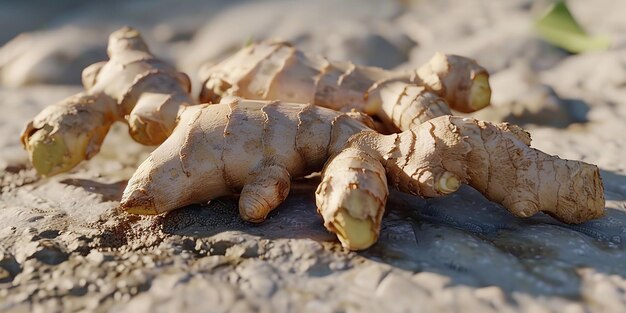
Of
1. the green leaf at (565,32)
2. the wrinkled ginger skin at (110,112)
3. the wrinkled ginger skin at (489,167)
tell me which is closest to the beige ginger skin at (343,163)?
the wrinkled ginger skin at (489,167)

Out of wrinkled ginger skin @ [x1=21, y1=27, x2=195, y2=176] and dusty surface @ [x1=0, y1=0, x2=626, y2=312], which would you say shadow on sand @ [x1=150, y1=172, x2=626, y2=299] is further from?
wrinkled ginger skin @ [x1=21, y1=27, x2=195, y2=176]

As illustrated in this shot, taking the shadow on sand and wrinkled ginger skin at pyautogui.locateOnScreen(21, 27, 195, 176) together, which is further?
wrinkled ginger skin at pyautogui.locateOnScreen(21, 27, 195, 176)

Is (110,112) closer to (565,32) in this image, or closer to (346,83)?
(346,83)

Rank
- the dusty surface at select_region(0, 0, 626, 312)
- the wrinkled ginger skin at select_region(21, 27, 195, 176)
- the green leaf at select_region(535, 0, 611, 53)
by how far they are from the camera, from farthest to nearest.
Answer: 1. the green leaf at select_region(535, 0, 611, 53)
2. the wrinkled ginger skin at select_region(21, 27, 195, 176)
3. the dusty surface at select_region(0, 0, 626, 312)

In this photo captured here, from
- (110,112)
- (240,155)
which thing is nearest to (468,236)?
(240,155)

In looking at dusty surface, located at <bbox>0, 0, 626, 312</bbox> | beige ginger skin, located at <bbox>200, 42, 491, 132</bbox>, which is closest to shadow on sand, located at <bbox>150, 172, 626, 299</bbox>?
dusty surface, located at <bbox>0, 0, 626, 312</bbox>

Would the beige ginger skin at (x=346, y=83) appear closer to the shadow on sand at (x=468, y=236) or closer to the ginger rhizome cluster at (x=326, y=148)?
the ginger rhizome cluster at (x=326, y=148)

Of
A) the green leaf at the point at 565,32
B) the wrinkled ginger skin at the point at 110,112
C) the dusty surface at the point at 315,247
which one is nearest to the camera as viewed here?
the dusty surface at the point at 315,247
